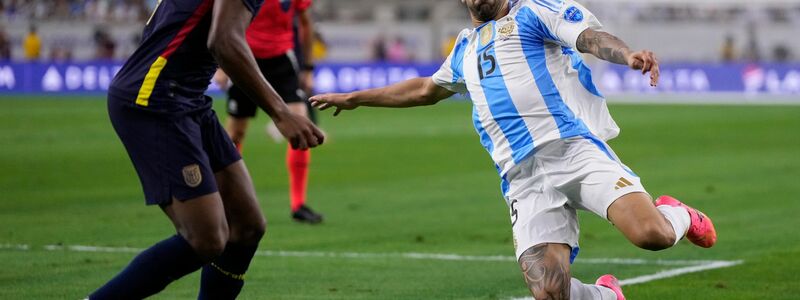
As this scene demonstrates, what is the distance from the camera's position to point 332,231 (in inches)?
448

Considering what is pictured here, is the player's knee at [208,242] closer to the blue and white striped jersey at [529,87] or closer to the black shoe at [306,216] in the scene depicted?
the blue and white striped jersey at [529,87]

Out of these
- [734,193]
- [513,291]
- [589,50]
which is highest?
[589,50]

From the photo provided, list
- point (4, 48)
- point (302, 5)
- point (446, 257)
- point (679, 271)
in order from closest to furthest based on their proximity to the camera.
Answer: point (679, 271) < point (446, 257) < point (302, 5) < point (4, 48)

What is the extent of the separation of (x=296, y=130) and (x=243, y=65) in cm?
40

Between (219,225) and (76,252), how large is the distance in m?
4.12

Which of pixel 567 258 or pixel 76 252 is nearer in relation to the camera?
pixel 567 258

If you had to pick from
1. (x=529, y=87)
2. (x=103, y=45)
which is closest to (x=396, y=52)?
(x=103, y=45)

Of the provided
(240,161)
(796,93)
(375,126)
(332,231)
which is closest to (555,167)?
(240,161)

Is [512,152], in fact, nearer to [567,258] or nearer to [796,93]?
[567,258]

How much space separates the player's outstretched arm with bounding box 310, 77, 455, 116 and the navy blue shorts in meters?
1.07

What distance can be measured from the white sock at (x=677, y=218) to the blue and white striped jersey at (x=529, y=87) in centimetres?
45

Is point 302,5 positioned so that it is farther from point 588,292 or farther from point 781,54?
point 781,54

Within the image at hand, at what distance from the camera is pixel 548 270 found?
6.28 metres

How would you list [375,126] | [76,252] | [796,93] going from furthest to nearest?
[796,93], [375,126], [76,252]
